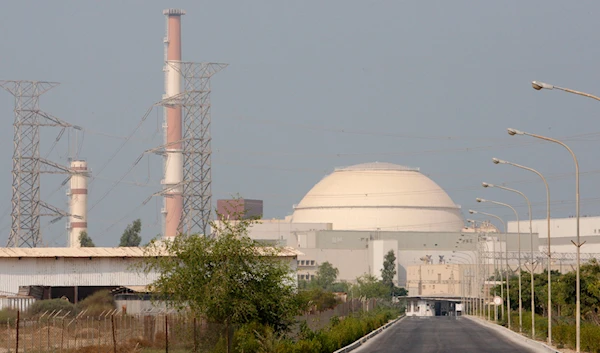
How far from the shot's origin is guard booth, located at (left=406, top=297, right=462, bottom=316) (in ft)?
488

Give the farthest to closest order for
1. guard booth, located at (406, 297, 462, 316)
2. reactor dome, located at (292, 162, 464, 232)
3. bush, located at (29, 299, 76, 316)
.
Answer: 1. reactor dome, located at (292, 162, 464, 232)
2. guard booth, located at (406, 297, 462, 316)
3. bush, located at (29, 299, 76, 316)

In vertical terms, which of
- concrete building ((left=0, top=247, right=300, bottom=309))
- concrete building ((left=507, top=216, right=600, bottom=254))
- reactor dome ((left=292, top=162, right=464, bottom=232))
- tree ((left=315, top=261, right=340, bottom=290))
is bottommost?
tree ((left=315, top=261, right=340, bottom=290))

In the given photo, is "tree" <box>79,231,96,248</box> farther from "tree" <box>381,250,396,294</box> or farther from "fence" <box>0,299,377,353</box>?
"fence" <box>0,299,377,353</box>

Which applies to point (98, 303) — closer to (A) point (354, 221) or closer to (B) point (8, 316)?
(B) point (8, 316)

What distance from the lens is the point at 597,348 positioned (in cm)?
3456

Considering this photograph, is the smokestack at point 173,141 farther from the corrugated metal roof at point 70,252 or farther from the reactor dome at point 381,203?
the corrugated metal roof at point 70,252

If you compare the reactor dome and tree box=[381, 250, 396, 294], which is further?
the reactor dome

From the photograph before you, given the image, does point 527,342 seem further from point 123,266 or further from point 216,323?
point 123,266

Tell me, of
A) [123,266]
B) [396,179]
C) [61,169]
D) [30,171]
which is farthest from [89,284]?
[396,179]

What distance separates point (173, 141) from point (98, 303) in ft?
248

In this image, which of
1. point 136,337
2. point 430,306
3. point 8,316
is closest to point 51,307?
point 8,316

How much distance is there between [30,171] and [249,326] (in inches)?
3455

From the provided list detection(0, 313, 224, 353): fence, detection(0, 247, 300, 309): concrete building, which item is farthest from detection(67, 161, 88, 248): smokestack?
detection(0, 313, 224, 353): fence

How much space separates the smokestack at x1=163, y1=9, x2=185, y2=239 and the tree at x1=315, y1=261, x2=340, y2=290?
2362 centimetres
